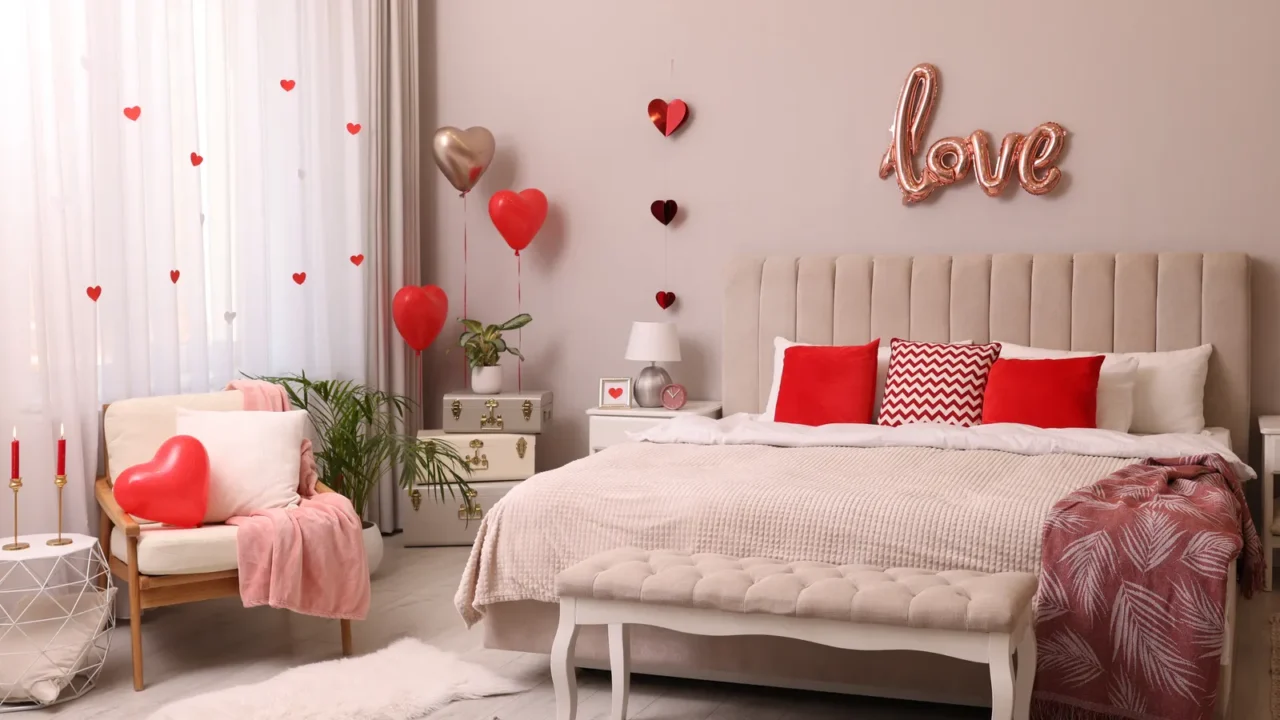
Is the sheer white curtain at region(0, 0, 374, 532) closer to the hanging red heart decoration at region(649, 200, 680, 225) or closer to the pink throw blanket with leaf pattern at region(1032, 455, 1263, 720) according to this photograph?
the hanging red heart decoration at region(649, 200, 680, 225)

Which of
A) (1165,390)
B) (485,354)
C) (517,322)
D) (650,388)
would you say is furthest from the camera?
(517,322)

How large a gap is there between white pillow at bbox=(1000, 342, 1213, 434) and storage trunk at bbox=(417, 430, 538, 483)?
2145 millimetres

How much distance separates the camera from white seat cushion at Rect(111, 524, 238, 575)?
303cm

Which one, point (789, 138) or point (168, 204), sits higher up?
point (789, 138)

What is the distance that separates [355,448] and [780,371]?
165cm

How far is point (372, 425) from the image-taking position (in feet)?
15.8

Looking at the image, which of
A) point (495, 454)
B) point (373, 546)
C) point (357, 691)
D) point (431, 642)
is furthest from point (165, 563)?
point (495, 454)

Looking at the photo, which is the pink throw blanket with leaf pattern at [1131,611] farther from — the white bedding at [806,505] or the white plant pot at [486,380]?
the white plant pot at [486,380]

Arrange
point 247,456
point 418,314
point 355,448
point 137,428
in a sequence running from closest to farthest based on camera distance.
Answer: point 247,456
point 137,428
point 355,448
point 418,314

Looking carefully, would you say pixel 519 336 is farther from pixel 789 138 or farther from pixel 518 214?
pixel 789 138

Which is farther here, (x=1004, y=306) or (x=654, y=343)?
(x=654, y=343)

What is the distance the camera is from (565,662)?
8.37ft

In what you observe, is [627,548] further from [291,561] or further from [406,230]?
[406,230]

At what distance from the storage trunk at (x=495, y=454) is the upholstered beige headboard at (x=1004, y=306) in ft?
2.86
